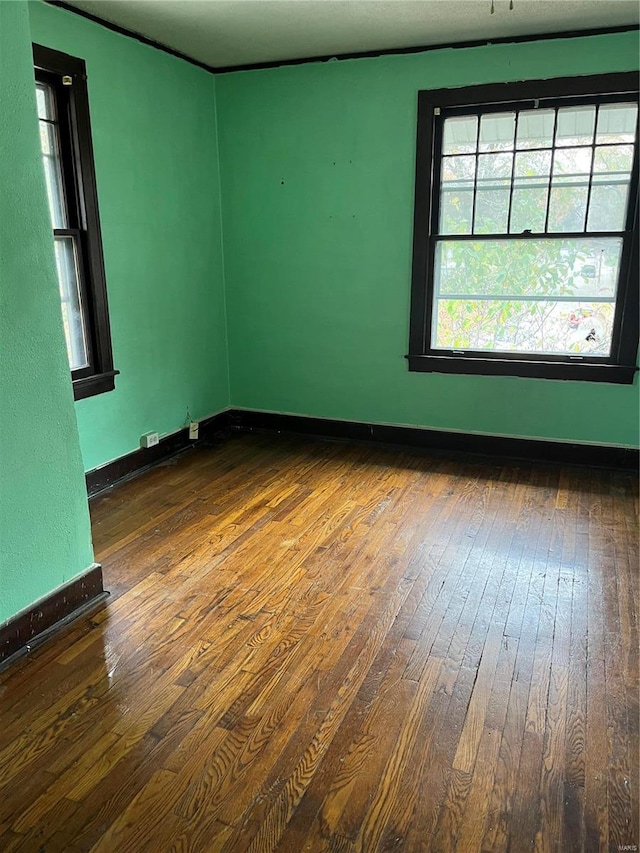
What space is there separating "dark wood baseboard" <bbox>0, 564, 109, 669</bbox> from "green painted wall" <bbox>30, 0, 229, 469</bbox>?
1.31 m

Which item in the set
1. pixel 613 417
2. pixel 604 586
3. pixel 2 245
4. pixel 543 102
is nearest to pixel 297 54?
pixel 543 102

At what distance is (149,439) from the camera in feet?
13.8

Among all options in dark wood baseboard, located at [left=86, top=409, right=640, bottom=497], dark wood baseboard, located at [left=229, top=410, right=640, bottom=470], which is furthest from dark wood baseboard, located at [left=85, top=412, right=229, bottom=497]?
dark wood baseboard, located at [left=229, top=410, right=640, bottom=470]

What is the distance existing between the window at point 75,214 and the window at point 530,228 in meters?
2.05

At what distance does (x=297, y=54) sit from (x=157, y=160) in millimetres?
1158

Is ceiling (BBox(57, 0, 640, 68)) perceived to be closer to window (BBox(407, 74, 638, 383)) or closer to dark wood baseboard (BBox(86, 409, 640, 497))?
window (BBox(407, 74, 638, 383))

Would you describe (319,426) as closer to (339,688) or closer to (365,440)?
(365,440)

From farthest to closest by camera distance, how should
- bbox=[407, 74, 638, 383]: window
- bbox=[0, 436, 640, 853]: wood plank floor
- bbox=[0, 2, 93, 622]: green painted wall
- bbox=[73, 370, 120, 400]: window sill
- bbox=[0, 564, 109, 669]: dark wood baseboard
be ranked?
bbox=[407, 74, 638, 383]: window → bbox=[73, 370, 120, 400]: window sill → bbox=[0, 564, 109, 669]: dark wood baseboard → bbox=[0, 2, 93, 622]: green painted wall → bbox=[0, 436, 640, 853]: wood plank floor

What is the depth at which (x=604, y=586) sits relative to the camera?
2.73 metres

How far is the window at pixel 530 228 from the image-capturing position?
3766 mm

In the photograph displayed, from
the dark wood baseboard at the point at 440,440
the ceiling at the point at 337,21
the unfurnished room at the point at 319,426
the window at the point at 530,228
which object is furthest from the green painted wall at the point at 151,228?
the window at the point at 530,228

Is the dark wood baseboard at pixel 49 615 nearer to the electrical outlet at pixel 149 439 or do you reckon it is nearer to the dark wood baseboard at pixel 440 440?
the electrical outlet at pixel 149 439

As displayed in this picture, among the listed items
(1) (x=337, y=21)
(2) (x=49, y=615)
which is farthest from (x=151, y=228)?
(2) (x=49, y=615)

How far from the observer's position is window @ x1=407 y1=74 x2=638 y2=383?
12.4 ft
